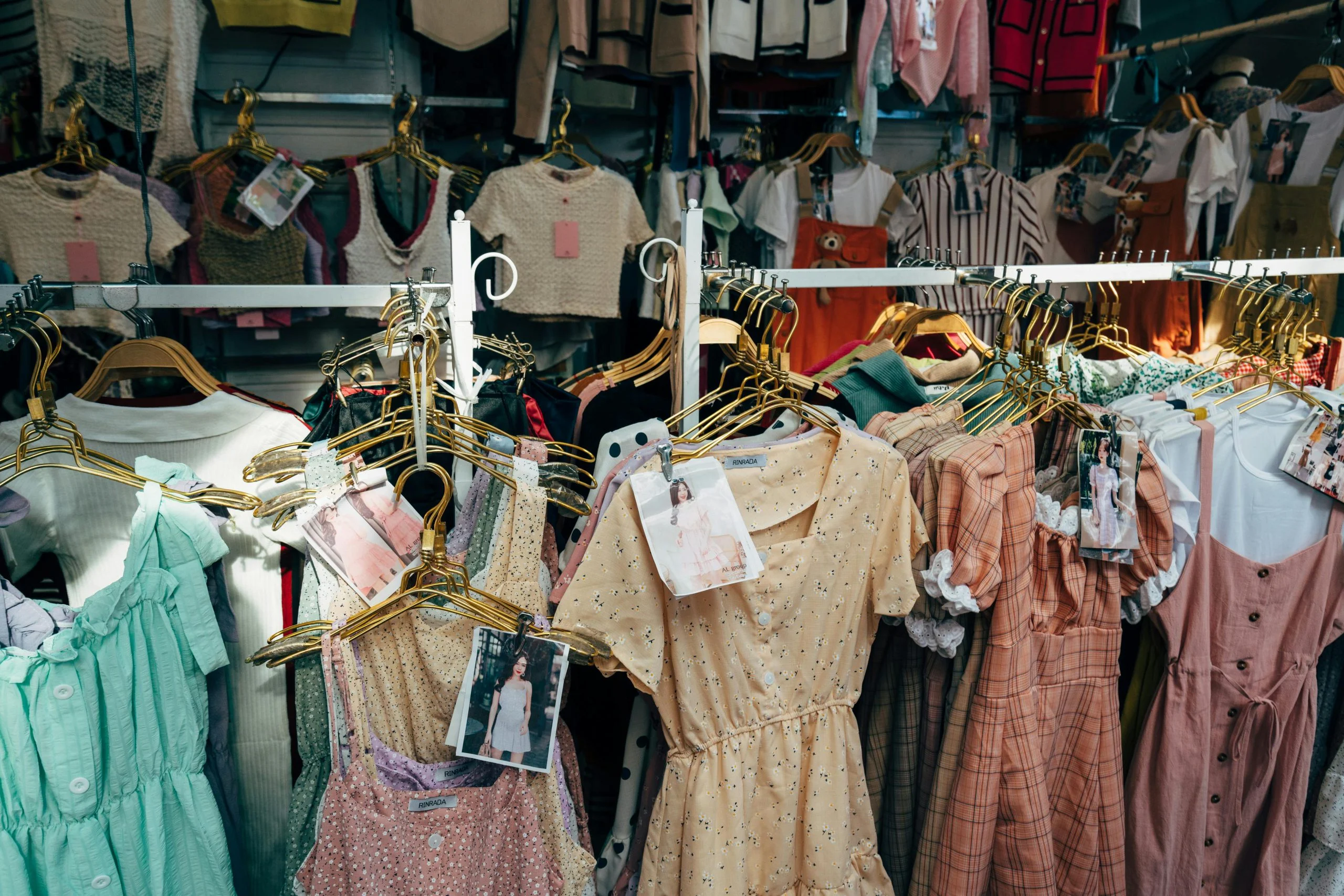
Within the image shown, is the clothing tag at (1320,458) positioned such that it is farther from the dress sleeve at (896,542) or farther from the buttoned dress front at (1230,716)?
the dress sleeve at (896,542)

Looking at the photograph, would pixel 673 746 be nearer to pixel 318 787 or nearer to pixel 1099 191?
pixel 318 787

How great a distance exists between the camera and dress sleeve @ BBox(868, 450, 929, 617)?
50.9 inches

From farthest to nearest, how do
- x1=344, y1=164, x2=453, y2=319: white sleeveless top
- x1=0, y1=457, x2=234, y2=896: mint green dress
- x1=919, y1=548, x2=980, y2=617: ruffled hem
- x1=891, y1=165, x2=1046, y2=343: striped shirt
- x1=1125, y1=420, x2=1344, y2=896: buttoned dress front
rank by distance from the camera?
1. x1=891, y1=165, x2=1046, y2=343: striped shirt
2. x1=344, y1=164, x2=453, y2=319: white sleeveless top
3. x1=1125, y1=420, x2=1344, y2=896: buttoned dress front
4. x1=919, y1=548, x2=980, y2=617: ruffled hem
5. x1=0, y1=457, x2=234, y2=896: mint green dress

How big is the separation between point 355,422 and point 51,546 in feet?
1.43

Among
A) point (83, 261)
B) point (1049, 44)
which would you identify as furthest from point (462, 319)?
point (1049, 44)

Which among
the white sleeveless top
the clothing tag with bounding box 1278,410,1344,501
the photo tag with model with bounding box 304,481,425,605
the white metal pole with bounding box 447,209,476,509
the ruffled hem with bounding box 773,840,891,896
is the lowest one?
the ruffled hem with bounding box 773,840,891,896

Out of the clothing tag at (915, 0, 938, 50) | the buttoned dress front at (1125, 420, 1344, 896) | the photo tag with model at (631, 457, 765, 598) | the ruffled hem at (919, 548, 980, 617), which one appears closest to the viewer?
the photo tag with model at (631, 457, 765, 598)

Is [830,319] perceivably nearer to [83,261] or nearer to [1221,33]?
[1221,33]

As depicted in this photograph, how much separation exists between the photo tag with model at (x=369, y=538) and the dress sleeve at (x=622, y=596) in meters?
0.22

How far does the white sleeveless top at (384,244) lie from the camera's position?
8.60 feet

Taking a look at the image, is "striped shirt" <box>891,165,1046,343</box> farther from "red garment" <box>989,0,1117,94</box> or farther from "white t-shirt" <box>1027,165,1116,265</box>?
"red garment" <box>989,0,1117,94</box>

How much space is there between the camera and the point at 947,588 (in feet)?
4.23

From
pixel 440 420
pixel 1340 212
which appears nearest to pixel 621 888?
pixel 440 420

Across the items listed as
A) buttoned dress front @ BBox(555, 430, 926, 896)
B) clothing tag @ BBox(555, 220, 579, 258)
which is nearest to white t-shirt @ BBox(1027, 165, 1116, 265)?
clothing tag @ BBox(555, 220, 579, 258)
